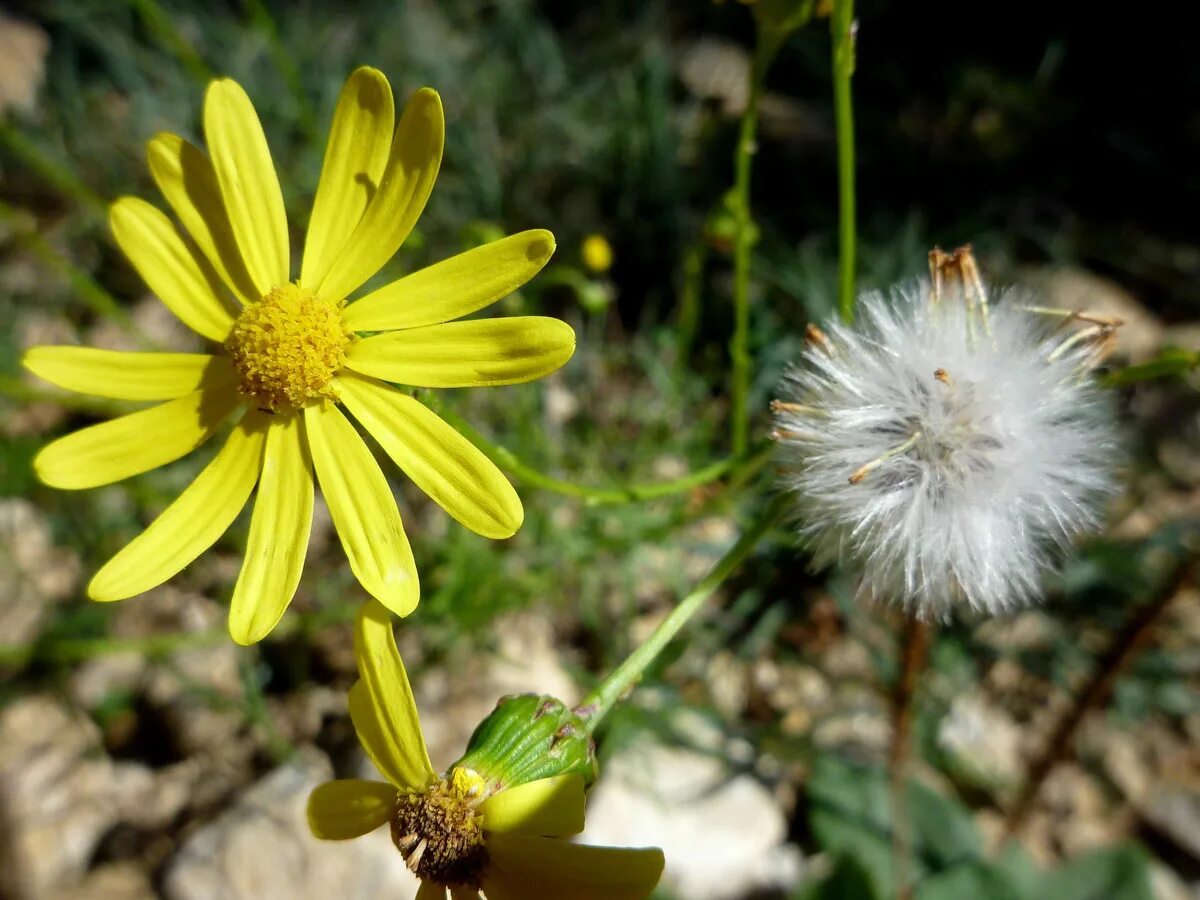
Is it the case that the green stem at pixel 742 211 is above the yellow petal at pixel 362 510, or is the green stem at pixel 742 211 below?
above

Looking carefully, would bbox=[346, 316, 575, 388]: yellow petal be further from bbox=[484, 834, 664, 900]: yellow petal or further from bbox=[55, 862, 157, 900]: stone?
bbox=[55, 862, 157, 900]: stone

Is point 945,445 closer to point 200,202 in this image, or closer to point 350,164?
point 350,164

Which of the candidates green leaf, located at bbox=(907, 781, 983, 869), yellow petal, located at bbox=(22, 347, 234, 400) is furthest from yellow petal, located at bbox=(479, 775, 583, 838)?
green leaf, located at bbox=(907, 781, 983, 869)

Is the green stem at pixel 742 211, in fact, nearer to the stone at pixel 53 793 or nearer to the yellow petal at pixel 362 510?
the yellow petal at pixel 362 510

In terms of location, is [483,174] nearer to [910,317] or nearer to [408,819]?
[910,317]

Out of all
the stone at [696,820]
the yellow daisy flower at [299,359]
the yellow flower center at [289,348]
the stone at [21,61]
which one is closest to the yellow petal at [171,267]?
the yellow daisy flower at [299,359]
